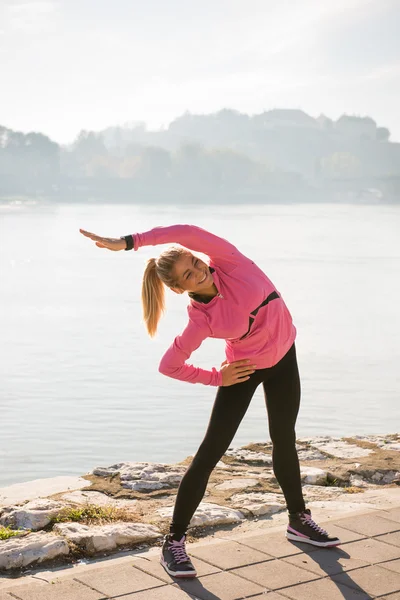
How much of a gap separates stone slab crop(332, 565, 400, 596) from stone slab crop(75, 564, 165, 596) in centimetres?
62

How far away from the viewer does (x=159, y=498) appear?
13.6 ft

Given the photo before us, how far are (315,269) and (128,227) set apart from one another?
24854mm

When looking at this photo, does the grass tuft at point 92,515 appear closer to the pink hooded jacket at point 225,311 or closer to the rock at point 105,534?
the rock at point 105,534

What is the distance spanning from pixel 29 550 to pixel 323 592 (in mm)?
1037

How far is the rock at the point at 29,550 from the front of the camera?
3.12 m

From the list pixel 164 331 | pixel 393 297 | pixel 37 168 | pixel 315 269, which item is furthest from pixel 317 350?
pixel 37 168

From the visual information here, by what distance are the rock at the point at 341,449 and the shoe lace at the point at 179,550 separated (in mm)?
2192

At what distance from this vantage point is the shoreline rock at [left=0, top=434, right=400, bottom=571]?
330 centimetres

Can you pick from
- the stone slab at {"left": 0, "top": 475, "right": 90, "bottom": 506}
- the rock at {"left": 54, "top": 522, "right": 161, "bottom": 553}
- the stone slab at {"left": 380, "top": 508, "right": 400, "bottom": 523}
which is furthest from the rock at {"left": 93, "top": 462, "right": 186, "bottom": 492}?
the stone slab at {"left": 380, "top": 508, "right": 400, "bottom": 523}

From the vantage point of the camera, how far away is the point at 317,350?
1542cm

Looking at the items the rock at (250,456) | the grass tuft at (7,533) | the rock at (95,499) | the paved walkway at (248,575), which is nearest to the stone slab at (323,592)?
the paved walkway at (248,575)

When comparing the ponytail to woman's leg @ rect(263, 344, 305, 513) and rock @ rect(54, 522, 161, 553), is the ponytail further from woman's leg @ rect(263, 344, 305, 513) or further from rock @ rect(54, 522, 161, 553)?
rock @ rect(54, 522, 161, 553)

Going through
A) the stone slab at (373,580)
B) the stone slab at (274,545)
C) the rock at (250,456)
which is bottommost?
the rock at (250,456)

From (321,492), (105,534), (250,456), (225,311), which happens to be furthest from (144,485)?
(225,311)
